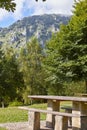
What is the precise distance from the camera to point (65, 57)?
26297mm

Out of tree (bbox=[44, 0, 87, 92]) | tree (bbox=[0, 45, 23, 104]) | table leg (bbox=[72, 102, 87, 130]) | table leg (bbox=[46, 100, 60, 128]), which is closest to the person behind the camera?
table leg (bbox=[72, 102, 87, 130])

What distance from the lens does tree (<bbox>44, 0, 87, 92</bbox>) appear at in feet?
82.6

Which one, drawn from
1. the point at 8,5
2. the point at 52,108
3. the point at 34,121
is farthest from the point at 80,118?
the point at 8,5

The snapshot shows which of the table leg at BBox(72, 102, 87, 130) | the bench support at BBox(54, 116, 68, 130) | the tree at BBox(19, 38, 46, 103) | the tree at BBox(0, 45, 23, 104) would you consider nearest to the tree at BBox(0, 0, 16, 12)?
the table leg at BBox(72, 102, 87, 130)

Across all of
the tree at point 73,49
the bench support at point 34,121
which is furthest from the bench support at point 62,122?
the tree at point 73,49

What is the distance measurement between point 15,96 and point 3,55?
5.65 m

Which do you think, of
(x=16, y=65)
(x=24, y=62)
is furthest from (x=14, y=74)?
(x=24, y=62)

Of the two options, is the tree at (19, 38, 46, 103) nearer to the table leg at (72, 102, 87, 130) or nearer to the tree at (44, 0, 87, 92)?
the tree at (44, 0, 87, 92)

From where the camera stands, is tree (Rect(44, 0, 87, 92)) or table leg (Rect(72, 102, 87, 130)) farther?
tree (Rect(44, 0, 87, 92))

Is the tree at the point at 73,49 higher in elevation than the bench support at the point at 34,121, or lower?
higher

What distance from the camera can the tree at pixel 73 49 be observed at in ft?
82.6

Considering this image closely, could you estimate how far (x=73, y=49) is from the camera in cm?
2567

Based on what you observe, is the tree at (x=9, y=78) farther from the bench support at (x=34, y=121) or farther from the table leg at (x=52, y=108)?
the bench support at (x=34, y=121)

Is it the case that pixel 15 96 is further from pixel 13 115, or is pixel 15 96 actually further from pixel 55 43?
pixel 13 115
